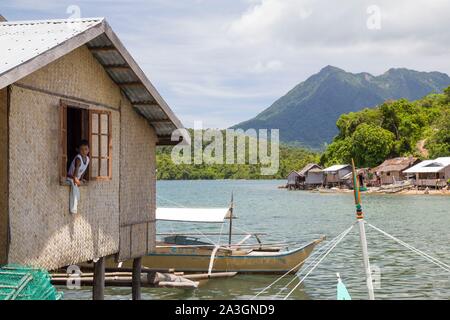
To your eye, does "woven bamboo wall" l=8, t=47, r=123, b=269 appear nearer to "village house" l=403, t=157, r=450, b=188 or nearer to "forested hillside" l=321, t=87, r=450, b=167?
"village house" l=403, t=157, r=450, b=188

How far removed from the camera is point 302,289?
71.1ft

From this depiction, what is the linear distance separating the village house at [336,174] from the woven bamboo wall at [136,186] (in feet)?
314

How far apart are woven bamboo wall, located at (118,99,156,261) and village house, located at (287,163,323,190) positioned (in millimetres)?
104174

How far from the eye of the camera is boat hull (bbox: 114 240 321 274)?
22000mm

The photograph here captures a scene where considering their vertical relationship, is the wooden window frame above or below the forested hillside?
below

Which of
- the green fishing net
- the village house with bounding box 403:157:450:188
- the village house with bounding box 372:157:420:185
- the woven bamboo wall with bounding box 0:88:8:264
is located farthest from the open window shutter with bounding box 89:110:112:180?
the village house with bounding box 372:157:420:185

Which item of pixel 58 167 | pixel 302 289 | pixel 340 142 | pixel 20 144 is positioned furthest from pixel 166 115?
pixel 340 142

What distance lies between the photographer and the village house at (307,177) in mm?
118438

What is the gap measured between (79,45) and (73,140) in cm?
354

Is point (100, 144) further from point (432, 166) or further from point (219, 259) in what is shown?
point (432, 166)

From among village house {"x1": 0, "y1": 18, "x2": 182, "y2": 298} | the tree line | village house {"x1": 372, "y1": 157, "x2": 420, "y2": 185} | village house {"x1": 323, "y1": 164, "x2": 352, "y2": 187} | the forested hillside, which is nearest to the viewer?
village house {"x1": 0, "y1": 18, "x2": 182, "y2": 298}

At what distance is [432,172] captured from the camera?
285 feet

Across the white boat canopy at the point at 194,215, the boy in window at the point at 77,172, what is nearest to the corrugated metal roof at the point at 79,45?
the boy in window at the point at 77,172

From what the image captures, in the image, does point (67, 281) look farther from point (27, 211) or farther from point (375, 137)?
point (375, 137)
